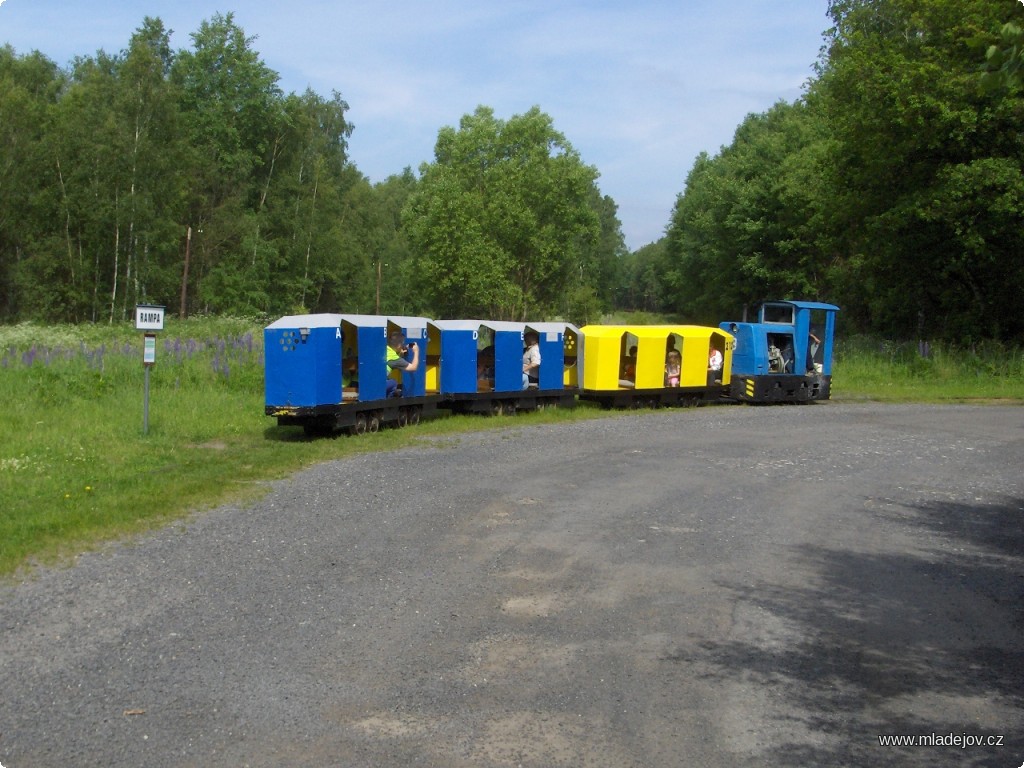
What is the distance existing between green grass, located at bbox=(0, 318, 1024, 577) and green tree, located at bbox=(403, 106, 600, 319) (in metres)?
30.5

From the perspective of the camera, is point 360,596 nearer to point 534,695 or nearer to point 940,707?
point 534,695

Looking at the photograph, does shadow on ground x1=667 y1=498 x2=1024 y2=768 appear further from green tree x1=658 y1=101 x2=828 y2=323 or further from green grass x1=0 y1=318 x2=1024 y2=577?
green tree x1=658 y1=101 x2=828 y2=323

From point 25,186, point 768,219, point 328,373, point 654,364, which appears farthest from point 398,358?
point 768,219

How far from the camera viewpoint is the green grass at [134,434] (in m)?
10.6

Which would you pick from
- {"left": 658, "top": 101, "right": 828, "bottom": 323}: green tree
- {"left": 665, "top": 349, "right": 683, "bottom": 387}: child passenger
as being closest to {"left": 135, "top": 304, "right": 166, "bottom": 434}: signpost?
{"left": 665, "top": 349, "right": 683, "bottom": 387}: child passenger

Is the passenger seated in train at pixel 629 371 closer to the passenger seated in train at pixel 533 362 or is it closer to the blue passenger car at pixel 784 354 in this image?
the passenger seated in train at pixel 533 362

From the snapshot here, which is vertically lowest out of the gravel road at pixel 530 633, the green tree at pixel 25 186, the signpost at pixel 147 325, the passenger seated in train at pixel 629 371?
the gravel road at pixel 530 633

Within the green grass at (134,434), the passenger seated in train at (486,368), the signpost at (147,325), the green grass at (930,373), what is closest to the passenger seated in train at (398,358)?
the green grass at (134,434)

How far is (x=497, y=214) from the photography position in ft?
208

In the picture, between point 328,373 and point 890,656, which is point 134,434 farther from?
point 890,656

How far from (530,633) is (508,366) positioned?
15.8m

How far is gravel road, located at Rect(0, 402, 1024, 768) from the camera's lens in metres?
5.39

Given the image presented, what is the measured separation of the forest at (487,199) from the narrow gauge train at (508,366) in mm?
10875

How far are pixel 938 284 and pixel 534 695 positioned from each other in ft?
133
